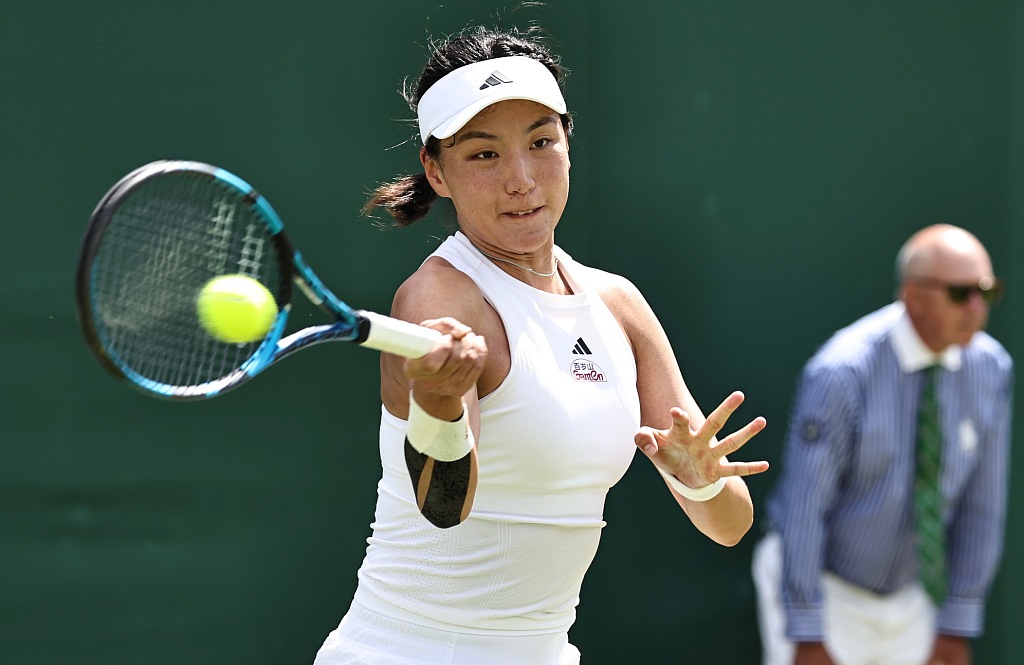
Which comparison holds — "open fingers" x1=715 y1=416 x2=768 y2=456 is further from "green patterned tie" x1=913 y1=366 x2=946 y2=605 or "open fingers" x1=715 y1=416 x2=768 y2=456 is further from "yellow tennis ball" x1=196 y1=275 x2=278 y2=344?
"green patterned tie" x1=913 y1=366 x2=946 y2=605

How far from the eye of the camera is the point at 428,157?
2492 mm

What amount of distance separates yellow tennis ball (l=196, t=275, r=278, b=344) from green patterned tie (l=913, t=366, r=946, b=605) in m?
1.98

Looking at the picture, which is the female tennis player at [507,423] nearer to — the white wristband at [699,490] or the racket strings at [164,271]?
the white wristband at [699,490]

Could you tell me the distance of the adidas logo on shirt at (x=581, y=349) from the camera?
235 cm

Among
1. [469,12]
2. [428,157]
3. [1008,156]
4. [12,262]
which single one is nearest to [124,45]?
[12,262]

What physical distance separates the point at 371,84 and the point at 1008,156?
1708mm

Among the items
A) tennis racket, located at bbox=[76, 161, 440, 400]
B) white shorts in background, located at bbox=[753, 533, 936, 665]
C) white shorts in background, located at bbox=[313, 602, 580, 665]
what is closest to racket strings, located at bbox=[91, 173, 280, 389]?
tennis racket, located at bbox=[76, 161, 440, 400]

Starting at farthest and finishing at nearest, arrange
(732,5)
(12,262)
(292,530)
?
(732,5) → (292,530) → (12,262)

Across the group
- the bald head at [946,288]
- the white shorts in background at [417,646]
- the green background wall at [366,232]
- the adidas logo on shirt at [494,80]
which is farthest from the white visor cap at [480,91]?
the bald head at [946,288]

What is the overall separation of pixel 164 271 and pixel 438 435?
482 mm

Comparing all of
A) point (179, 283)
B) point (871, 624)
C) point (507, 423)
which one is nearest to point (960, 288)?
point (871, 624)

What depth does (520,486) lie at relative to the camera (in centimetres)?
229

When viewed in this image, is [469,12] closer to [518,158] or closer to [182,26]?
[182,26]

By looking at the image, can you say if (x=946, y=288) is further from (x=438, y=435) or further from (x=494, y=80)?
(x=438, y=435)
